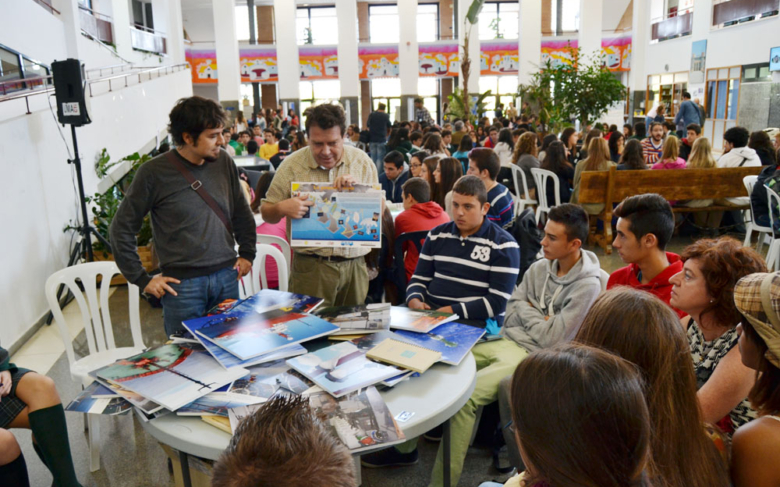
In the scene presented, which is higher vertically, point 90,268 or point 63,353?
point 90,268

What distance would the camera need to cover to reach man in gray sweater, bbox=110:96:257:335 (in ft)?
7.81

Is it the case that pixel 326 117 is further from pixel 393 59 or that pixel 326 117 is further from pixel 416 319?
pixel 393 59

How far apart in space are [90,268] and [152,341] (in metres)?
1.30

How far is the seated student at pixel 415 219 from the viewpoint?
11.8 ft

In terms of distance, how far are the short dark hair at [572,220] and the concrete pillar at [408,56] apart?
1502 cm

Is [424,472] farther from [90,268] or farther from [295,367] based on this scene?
[90,268]

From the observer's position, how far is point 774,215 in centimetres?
472

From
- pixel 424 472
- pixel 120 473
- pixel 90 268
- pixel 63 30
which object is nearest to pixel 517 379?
pixel 424 472

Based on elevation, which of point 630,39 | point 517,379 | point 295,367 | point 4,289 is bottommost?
point 4,289

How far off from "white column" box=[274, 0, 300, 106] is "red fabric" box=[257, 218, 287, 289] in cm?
1403

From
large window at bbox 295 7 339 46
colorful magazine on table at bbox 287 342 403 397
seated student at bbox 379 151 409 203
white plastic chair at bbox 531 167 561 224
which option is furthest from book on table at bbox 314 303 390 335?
large window at bbox 295 7 339 46

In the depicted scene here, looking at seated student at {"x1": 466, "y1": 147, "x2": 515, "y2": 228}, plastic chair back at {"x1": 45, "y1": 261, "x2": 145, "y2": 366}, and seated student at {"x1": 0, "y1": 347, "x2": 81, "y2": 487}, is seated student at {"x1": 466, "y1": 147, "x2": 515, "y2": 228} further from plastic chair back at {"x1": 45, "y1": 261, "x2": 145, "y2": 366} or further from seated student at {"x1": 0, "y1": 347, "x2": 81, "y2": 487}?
seated student at {"x1": 0, "y1": 347, "x2": 81, "y2": 487}

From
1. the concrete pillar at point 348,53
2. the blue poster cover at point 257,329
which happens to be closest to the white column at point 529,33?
the concrete pillar at point 348,53

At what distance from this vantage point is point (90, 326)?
9.23ft
